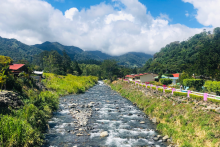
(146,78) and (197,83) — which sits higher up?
(197,83)

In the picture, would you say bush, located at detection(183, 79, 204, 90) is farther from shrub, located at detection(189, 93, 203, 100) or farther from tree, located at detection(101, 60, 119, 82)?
tree, located at detection(101, 60, 119, 82)

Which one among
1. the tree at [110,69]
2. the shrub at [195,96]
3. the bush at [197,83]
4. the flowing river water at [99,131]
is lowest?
the flowing river water at [99,131]

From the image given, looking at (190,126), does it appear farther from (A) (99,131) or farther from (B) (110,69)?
(B) (110,69)

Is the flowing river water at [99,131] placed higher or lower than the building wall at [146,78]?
lower

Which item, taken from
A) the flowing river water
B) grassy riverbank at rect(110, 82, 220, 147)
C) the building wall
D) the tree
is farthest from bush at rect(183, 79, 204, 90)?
the tree

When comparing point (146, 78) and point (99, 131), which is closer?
point (99, 131)

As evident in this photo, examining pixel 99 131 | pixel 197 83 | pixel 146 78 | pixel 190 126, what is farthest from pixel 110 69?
pixel 190 126

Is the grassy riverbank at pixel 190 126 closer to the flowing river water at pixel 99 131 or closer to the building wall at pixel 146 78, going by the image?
the flowing river water at pixel 99 131

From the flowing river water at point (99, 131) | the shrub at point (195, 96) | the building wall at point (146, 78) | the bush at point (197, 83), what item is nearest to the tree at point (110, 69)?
the building wall at point (146, 78)

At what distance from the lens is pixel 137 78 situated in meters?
94.5

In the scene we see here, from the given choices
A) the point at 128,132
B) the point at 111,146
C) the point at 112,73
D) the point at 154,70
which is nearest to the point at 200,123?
the point at 128,132

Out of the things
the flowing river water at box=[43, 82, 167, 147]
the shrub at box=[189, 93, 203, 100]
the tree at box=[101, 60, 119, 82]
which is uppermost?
the tree at box=[101, 60, 119, 82]

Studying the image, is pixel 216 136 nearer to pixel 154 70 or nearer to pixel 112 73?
pixel 112 73

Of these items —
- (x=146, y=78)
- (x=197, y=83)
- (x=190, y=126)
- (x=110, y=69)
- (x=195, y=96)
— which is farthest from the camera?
(x=110, y=69)
